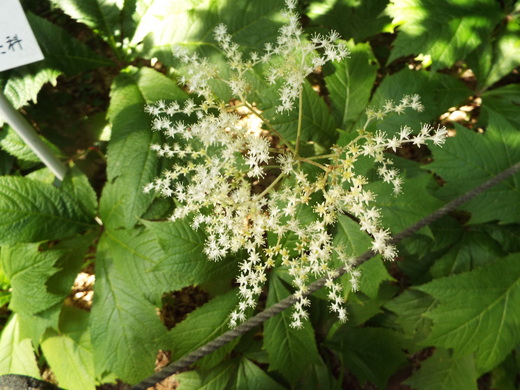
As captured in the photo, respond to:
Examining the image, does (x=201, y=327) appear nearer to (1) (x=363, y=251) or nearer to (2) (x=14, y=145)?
(1) (x=363, y=251)

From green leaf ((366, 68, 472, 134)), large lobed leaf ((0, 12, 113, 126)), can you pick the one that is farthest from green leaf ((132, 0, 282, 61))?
green leaf ((366, 68, 472, 134))

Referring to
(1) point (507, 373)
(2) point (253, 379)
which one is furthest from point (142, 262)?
(1) point (507, 373)

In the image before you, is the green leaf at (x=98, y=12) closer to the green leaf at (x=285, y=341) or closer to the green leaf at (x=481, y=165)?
the green leaf at (x=285, y=341)

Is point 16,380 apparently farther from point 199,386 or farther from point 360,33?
point 360,33

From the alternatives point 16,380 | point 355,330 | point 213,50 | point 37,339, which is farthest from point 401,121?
point 37,339

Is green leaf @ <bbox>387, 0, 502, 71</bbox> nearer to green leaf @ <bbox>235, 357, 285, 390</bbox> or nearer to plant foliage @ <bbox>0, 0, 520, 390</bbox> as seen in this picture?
plant foliage @ <bbox>0, 0, 520, 390</bbox>

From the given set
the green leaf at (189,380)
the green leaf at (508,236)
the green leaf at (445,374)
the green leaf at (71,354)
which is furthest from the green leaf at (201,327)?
the green leaf at (508,236)
